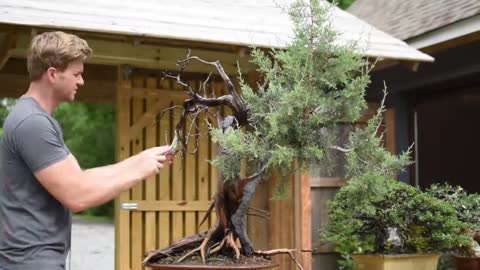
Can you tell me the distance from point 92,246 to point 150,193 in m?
8.00

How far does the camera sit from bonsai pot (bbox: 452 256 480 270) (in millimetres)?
4543

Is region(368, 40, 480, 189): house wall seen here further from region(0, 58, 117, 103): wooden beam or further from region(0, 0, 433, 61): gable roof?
region(0, 58, 117, 103): wooden beam

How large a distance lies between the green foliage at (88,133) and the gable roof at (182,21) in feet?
43.0

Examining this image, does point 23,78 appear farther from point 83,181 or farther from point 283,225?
point 83,181

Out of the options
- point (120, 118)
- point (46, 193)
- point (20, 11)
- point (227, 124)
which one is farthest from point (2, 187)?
point (120, 118)

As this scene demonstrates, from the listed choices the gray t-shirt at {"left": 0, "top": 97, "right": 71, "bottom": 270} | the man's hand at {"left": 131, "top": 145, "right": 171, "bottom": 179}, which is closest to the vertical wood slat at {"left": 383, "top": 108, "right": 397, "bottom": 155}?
the man's hand at {"left": 131, "top": 145, "right": 171, "bottom": 179}

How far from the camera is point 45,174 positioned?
174 centimetres

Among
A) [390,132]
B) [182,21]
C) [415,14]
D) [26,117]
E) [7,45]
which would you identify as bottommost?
[26,117]

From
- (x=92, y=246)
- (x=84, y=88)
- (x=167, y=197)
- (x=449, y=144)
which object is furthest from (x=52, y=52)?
(x=92, y=246)

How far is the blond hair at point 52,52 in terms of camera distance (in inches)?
71.9

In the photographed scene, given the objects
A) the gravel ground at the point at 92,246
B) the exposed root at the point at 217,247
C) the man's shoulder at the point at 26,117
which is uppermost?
the man's shoulder at the point at 26,117

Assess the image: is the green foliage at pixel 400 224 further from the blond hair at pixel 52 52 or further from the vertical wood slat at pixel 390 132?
the blond hair at pixel 52 52

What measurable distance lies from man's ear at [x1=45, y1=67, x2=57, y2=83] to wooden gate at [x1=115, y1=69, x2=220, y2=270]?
2.99 metres

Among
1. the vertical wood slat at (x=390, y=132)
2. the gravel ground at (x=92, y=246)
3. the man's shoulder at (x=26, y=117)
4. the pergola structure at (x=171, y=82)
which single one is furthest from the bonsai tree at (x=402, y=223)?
the gravel ground at (x=92, y=246)
